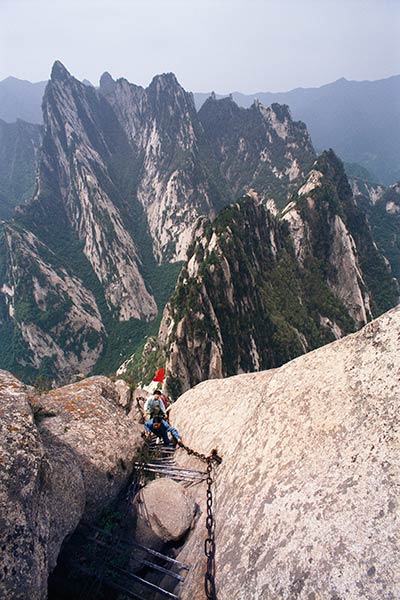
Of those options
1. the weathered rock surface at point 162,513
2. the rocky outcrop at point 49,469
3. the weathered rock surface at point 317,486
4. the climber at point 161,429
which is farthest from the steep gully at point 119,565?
the climber at point 161,429

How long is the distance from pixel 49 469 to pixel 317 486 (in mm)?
6050

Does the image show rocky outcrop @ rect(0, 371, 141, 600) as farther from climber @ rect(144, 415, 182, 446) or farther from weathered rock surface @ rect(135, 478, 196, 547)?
weathered rock surface @ rect(135, 478, 196, 547)

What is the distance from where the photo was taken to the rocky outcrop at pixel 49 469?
6172 millimetres

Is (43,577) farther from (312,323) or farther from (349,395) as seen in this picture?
(312,323)

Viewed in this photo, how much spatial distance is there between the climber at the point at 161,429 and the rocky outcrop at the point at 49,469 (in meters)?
0.54

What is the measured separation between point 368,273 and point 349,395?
13612cm

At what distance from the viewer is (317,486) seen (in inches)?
283

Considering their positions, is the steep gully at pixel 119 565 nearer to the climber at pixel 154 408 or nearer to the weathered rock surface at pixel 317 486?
the weathered rock surface at pixel 317 486

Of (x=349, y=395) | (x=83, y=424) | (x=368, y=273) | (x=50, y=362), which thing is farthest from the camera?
(x=50, y=362)

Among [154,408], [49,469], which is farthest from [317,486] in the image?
[154,408]

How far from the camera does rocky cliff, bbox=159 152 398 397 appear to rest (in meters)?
60.1

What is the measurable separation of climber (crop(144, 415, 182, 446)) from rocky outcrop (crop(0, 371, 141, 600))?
0.54 meters

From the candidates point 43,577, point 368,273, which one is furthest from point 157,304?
point 43,577

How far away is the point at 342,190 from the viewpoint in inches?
Result: 5940
